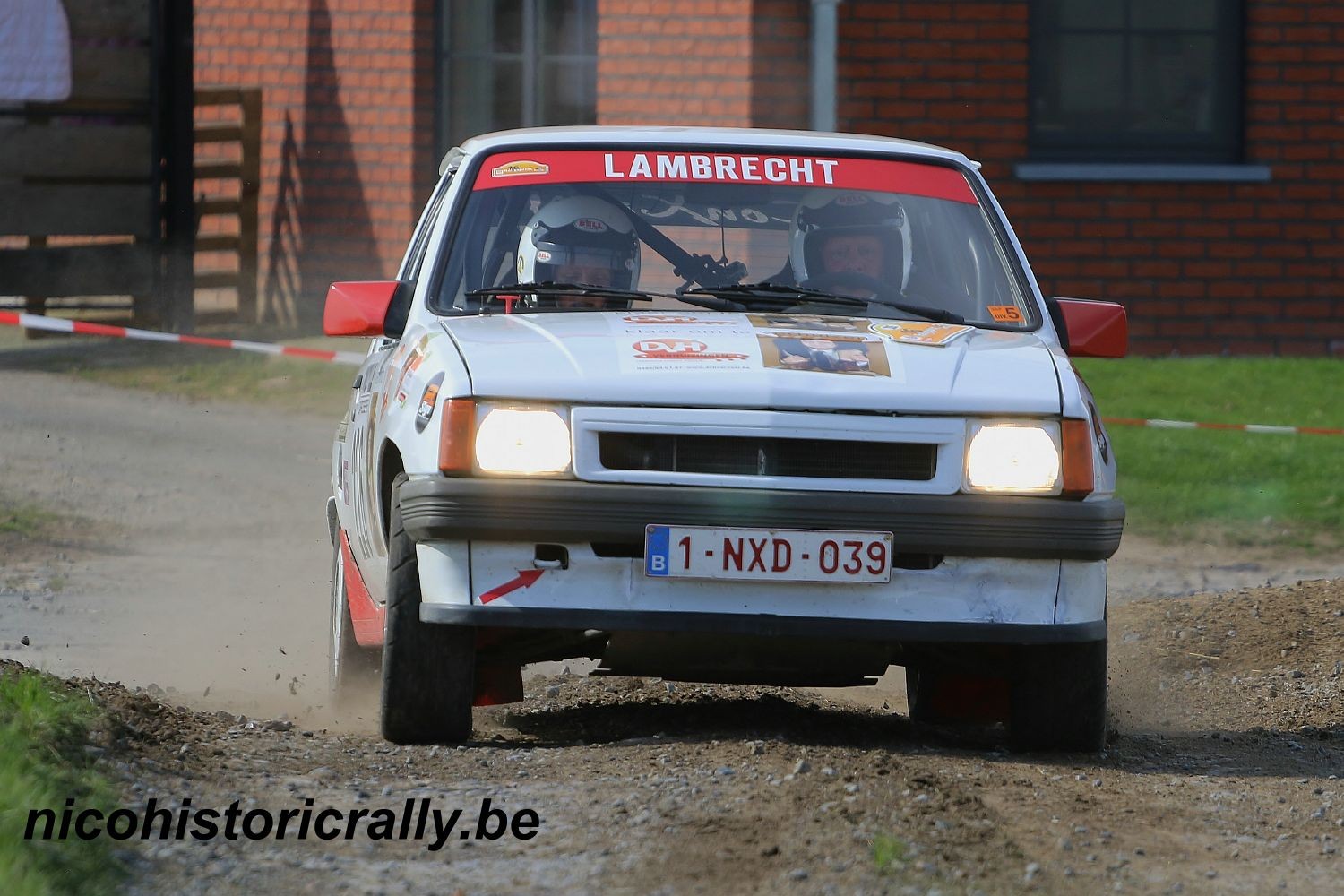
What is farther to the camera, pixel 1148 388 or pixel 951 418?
pixel 1148 388

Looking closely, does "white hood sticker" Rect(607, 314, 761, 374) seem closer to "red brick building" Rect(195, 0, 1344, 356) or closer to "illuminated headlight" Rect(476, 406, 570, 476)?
"illuminated headlight" Rect(476, 406, 570, 476)

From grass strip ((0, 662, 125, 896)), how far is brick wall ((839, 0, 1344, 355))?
32.1ft

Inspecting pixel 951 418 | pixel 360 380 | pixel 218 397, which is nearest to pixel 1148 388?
pixel 218 397

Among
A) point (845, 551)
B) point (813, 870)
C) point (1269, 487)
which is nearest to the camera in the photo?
point (813, 870)

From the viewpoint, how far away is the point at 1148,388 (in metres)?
13.2

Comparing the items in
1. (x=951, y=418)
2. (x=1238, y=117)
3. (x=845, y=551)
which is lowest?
(x=845, y=551)

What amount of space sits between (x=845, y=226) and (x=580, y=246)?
0.75 m

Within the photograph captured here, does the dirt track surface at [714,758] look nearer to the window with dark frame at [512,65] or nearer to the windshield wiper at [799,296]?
the windshield wiper at [799,296]

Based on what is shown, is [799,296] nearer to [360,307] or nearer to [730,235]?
[730,235]

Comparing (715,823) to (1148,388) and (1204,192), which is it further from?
(1204,192)

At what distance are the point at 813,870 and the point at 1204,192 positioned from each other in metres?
11.3

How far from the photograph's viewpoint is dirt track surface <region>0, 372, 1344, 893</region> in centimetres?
394

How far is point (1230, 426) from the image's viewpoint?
11734 millimetres

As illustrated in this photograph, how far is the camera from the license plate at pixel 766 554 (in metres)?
4.79
